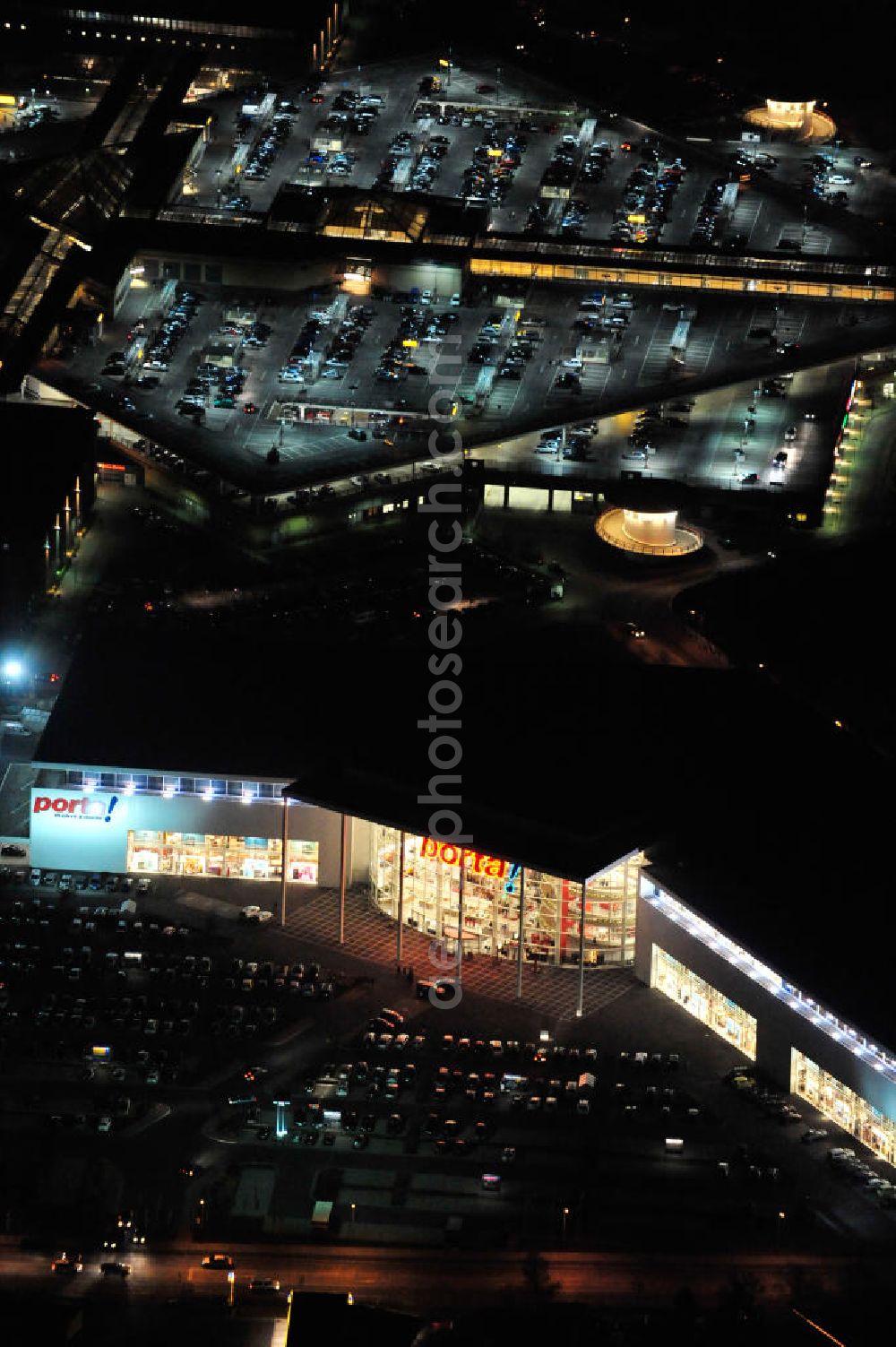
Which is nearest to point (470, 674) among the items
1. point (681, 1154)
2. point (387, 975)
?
point (387, 975)

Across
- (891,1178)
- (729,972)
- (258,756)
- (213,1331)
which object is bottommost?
(213,1331)

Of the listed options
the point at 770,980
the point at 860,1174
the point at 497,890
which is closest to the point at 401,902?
the point at 497,890

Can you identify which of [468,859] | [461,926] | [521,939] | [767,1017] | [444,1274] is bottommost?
[444,1274]

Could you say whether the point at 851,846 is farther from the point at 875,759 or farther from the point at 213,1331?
the point at 213,1331

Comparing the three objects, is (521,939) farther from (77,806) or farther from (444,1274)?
(444,1274)

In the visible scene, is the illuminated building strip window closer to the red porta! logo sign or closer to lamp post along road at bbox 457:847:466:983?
lamp post along road at bbox 457:847:466:983

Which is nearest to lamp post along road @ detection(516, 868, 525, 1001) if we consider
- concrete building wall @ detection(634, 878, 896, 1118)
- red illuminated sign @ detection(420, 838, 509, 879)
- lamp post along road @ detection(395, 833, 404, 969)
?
red illuminated sign @ detection(420, 838, 509, 879)

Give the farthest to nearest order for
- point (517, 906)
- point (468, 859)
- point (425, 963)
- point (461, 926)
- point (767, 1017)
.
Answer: point (517, 906) < point (468, 859) < point (425, 963) < point (461, 926) < point (767, 1017)
